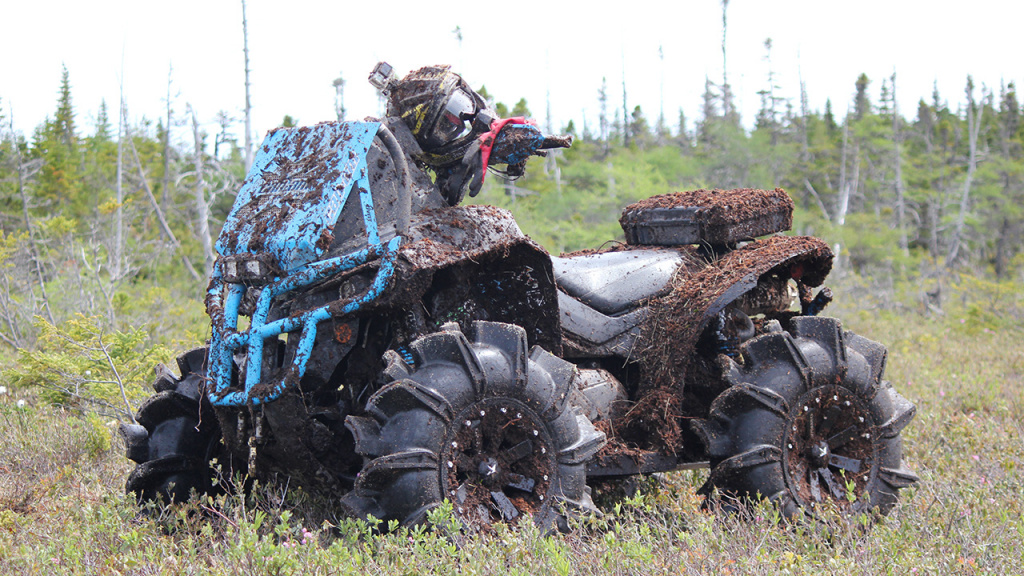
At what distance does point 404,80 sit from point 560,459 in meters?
2.09

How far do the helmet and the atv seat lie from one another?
0.98 meters

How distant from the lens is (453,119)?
442 cm

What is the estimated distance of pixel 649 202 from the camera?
5.75 meters

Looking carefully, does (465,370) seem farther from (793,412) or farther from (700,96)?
(700,96)

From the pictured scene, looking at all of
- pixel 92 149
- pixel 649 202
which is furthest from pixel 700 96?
pixel 649 202

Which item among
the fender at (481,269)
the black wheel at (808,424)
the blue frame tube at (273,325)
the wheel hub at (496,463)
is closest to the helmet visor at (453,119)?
the fender at (481,269)

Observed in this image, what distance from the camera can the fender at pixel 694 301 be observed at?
15.6ft

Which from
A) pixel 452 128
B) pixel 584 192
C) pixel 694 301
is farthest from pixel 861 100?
pixel 452 128

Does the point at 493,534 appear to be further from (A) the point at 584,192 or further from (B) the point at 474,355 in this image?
(A) the point at 584,192

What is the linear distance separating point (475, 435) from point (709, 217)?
238 cm

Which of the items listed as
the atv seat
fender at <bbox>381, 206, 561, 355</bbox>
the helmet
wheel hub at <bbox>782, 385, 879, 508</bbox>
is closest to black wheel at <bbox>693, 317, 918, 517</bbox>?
wheel hub at <bbox>782, 385, 879, 508</bbox>

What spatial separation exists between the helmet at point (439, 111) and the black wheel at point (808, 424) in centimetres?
187

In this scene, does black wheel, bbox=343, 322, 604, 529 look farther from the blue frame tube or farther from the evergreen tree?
the evergreen tree

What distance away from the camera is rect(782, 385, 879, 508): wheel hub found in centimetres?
466
